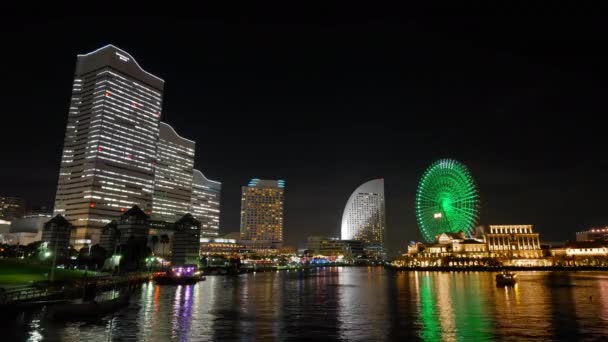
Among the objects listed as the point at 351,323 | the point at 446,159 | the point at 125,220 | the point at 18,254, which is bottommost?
the point at 351,323

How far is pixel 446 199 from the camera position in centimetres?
17662

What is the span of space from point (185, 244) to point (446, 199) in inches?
4317

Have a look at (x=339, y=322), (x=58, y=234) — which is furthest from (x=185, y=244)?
(x=339, y=322)

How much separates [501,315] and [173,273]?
89523 millimetres

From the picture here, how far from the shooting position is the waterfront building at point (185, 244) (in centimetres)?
16500

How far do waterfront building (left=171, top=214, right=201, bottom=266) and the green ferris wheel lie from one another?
96.8 metres

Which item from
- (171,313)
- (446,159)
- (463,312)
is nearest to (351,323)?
(463,312)

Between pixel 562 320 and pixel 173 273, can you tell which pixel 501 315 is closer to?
pixel 562 320

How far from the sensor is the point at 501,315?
4894cm

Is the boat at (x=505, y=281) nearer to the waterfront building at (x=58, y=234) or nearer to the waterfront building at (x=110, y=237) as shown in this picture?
the waterfront building at (x=110, y=237)

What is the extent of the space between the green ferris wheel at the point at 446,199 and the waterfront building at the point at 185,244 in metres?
96.8

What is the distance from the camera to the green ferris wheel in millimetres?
170375

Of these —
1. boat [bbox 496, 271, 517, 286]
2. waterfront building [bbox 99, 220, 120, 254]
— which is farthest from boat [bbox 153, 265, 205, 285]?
boat [bbox 496, 271, 517, 286]

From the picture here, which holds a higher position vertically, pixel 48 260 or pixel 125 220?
pixel 125 220
